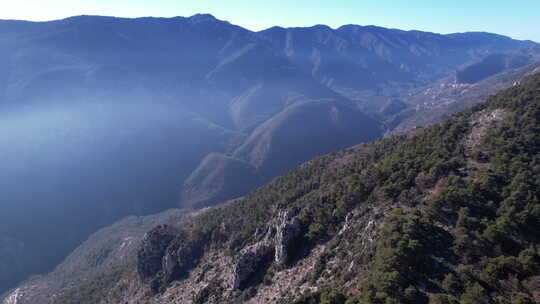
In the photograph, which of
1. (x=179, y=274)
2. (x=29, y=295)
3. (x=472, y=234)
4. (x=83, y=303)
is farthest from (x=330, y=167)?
(x=29, y=295)

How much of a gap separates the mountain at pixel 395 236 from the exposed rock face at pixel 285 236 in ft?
0.52

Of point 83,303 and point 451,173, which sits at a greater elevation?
point 451,173

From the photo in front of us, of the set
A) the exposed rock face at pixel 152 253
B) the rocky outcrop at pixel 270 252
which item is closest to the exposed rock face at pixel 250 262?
the rocky outcrop at pixel 270 252

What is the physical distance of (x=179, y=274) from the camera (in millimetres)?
73062

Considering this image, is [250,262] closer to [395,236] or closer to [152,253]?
[395,236]

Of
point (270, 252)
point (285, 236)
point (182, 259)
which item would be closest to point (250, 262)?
point (270, 252)

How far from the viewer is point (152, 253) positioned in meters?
82.6

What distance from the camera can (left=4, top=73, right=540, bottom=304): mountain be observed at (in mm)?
32750

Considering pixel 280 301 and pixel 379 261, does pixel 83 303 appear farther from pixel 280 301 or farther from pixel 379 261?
pixel 379 261

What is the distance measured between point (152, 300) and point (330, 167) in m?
50.8

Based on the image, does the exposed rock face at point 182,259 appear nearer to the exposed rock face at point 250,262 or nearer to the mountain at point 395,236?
the mountain at point 395,236

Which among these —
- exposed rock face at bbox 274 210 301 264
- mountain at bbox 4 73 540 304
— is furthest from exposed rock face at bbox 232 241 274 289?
exposed rock face at bbox 274 210 301 264

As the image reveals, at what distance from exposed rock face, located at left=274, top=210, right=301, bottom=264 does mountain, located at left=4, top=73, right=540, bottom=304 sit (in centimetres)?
16

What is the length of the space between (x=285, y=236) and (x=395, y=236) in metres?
20.4
